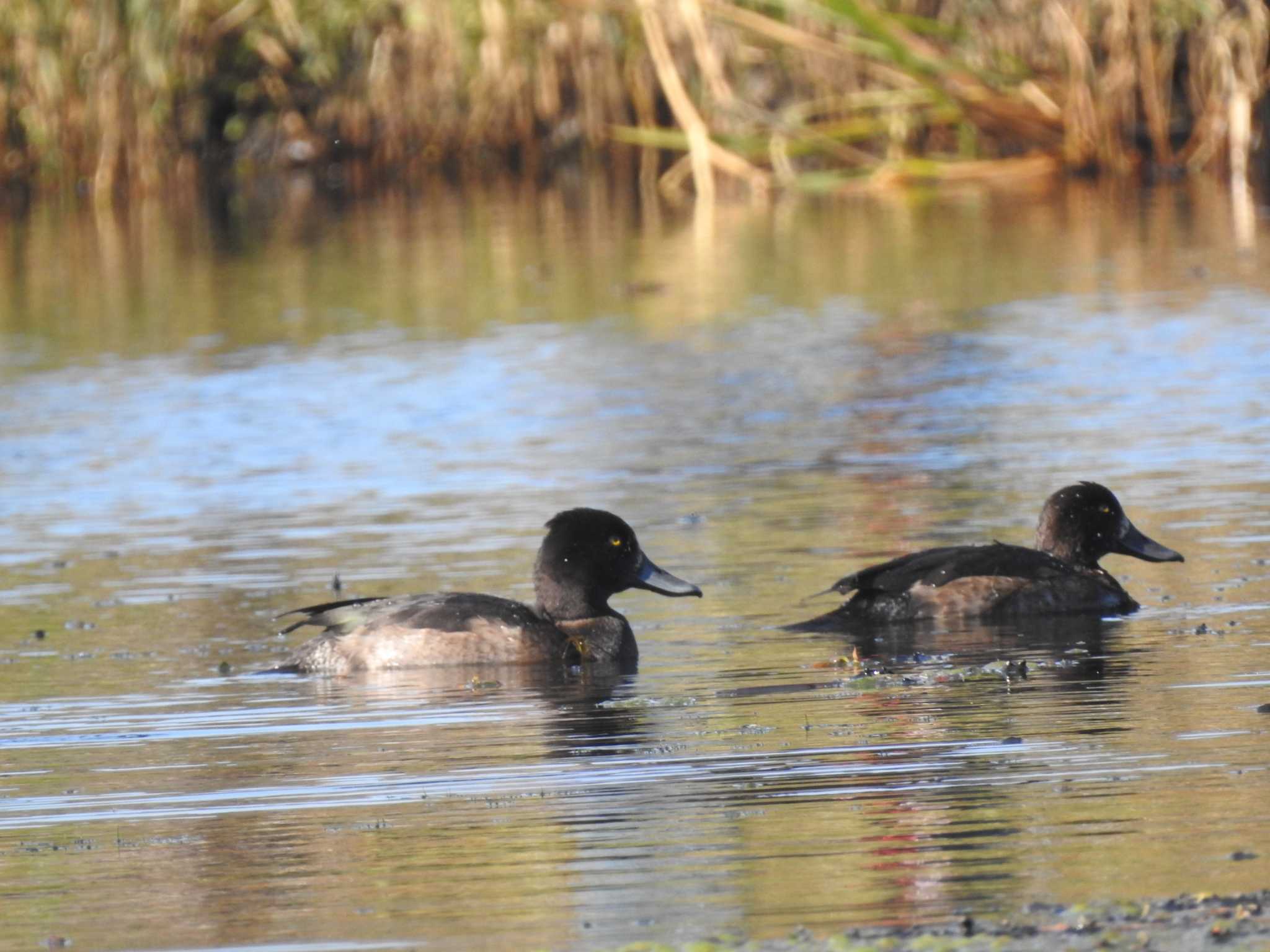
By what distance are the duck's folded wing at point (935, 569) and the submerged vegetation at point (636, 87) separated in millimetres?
15979

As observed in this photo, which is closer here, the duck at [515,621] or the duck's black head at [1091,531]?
the duck at [515,621]

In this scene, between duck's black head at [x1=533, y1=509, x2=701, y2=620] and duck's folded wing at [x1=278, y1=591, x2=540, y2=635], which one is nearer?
duck's folded wing at [x1=278, y1=591, x2=540, y2=635]

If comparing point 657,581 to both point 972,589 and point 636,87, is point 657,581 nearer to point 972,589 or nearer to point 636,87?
point 972,589

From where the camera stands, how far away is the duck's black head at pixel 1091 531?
9.77 m

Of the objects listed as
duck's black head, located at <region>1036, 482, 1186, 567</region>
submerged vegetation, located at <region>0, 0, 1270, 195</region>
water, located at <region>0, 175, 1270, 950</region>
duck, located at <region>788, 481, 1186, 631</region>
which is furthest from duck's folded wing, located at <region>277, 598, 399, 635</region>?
submerged vegetation, located at <region>0, 0, 1270, 195</region>

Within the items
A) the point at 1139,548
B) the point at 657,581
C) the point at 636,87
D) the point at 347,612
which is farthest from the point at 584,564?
the point at 636,87

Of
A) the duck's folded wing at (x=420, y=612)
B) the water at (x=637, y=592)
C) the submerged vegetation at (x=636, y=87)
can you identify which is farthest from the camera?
the submerged vegetation at (x=636, y=87)

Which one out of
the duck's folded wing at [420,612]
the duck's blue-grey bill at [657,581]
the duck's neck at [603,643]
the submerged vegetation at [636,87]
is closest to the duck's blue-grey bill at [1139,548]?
the duck's blue-grey bill at [657,581]

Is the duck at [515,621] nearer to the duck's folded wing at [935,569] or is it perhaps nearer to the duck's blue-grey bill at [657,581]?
the duck's blue-grey bill at [657,581]

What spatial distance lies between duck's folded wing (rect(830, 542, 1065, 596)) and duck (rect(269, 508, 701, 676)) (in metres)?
0.59

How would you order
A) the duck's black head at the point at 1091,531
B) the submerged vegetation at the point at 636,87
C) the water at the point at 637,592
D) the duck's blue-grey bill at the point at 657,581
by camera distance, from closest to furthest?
the water at the point at 637,592 < the duck's blue-grey bill at the point at 657,581 < the duck's black head at the point at 1091,531 < the submerged vegetation at the point at 636,87

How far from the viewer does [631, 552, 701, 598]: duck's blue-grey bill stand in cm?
935

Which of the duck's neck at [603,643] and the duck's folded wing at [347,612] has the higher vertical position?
the duck's folded wing at [347,612]

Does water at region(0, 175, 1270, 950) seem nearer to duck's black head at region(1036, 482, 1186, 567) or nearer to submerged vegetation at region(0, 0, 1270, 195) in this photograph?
duck's black head at region(1036, 482, 1186, 567)
